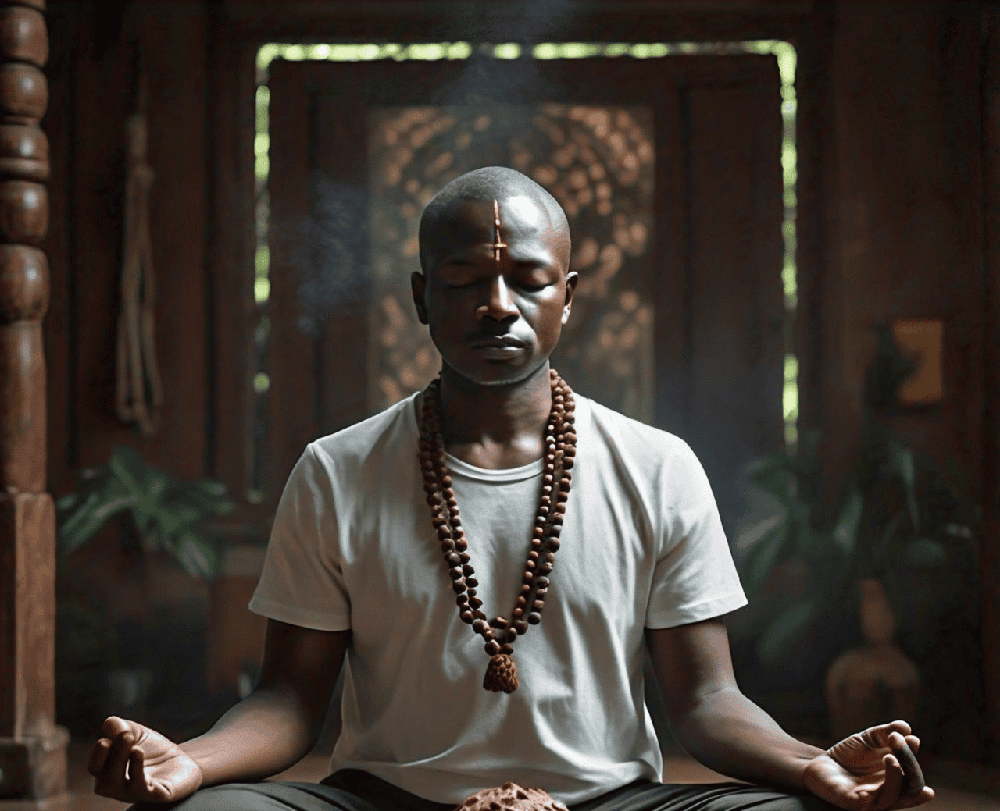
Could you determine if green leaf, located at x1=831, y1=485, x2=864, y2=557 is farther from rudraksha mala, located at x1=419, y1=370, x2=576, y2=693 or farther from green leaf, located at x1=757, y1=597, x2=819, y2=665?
rudraksha mala, located at x1=419, y1=370, x2=576, y2=693

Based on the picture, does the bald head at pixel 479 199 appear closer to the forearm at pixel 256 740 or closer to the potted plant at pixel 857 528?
the forearm at pixel 256 740

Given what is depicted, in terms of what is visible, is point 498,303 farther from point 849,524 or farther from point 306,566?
point 849,524

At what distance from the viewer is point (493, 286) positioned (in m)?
1.86

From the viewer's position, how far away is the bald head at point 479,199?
6.21 feet

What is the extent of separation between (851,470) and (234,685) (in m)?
2.18

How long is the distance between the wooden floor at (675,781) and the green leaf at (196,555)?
25.9 inches

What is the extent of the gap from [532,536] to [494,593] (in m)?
0.10

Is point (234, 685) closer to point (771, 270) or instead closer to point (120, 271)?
point (120, 271)

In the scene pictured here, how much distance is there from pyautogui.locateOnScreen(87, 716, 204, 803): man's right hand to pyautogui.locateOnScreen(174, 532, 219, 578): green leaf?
2.76 metres

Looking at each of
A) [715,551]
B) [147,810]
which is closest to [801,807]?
[715,551]

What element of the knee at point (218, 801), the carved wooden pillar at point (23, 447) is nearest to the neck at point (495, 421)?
the knee at point (218, 801)

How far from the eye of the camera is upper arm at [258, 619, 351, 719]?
1.85 meters

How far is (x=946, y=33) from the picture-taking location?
176 inches

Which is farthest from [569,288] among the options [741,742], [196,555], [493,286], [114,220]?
[114,220]
